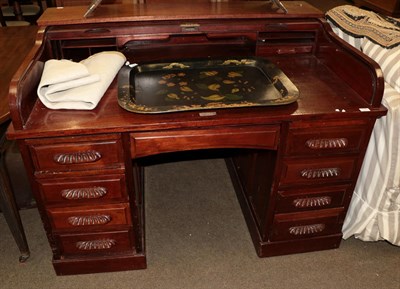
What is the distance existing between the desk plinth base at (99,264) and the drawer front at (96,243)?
0.03m

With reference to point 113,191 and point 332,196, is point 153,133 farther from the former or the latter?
point 332,196

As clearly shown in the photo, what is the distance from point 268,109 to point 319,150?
0.86 feet

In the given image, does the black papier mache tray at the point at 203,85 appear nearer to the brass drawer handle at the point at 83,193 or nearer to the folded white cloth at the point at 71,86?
the folded white cloth at the point at 71,86

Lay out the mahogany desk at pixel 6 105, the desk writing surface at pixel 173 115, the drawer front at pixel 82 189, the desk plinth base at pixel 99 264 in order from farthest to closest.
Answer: the desk plinth base at pixel 99 264 < the mahogany desk at pixel 6 105 < the drawer front at pixel 82 189 < the desk writing surface at pixel 173 115

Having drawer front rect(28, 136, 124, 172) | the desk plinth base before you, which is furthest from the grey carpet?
drawer front rect(28, 136, 124, 172)

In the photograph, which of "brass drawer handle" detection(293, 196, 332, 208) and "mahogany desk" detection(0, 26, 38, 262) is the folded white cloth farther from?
"brass drawer handle" detection(293, 196, 332, 208)

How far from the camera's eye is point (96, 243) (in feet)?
4.70

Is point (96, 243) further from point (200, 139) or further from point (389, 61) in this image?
point (389, 61)

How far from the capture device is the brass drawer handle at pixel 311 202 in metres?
1.45

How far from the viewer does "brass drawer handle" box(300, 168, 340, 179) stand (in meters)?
1.37

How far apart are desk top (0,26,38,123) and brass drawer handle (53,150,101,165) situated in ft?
0.71

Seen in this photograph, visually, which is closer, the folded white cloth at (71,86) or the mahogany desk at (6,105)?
the folded white cloth at (71,86)

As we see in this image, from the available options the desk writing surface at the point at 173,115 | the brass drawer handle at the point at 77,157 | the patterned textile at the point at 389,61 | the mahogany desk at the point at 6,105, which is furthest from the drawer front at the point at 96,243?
the patterned textile at the point at 389,61

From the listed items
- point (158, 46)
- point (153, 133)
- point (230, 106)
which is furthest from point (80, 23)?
point (230, 106)
